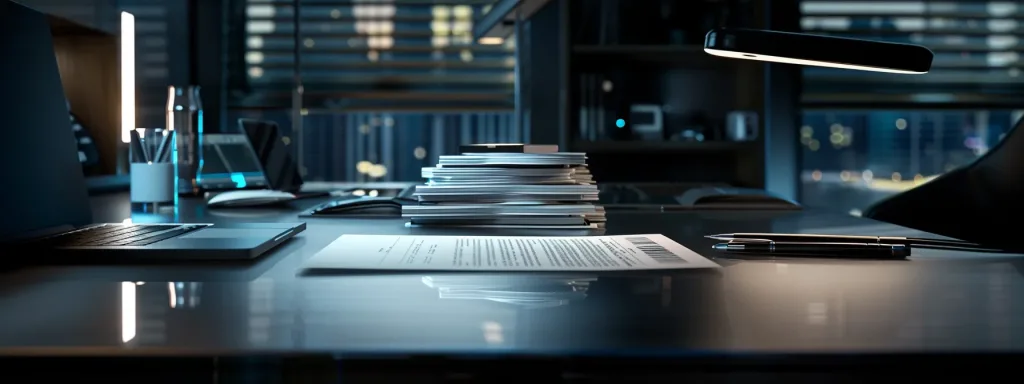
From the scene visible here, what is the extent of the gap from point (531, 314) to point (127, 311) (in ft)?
0.77

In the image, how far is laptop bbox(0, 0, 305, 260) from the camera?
0.80 m

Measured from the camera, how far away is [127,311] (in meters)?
0.53

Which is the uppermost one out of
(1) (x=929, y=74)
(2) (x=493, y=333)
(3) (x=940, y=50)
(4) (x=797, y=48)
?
(3) (x=940, y=50)

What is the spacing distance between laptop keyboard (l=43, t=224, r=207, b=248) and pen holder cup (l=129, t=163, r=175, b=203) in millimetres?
451

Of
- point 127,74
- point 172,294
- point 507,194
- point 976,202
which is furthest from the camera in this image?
point 127,74

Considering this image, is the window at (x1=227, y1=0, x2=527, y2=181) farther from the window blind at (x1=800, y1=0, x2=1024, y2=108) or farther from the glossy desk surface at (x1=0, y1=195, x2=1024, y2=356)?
the glossy desk surface at (x1=0, y1=195, x2=1024, y2=356)

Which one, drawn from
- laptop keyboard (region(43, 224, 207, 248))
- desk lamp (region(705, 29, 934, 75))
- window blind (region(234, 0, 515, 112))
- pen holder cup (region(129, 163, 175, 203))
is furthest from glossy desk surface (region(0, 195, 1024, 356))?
window blind (region(234, 0, 515, 112))

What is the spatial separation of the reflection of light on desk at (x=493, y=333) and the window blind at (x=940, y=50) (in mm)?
3650

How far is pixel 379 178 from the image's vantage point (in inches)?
163

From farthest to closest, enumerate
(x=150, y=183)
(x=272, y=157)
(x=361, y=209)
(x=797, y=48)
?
1. (x=272, y=157)
2. (x=150, y=183)
3. (x=361, y=209)
4. (x=797, y=48)

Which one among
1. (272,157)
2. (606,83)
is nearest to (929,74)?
(606,83)

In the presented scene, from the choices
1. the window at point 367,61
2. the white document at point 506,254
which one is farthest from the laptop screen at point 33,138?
the window at point 367,61

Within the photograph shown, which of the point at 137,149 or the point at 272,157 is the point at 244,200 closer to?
the point at 137,149

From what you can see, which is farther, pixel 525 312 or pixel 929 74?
pixel 929 74
